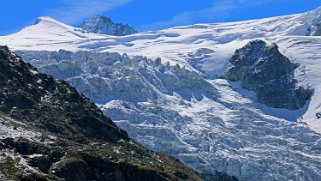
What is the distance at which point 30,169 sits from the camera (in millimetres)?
198875

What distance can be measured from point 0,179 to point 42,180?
1056 centimetres

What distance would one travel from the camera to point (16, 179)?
188625mm

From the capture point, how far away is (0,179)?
7333 inches

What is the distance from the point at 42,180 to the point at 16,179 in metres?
6.98

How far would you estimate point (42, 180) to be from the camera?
194 m

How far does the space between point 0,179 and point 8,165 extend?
10.2 metres

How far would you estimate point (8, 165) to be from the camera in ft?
644

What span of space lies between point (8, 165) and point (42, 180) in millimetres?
8003

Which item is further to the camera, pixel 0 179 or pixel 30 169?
pixel 30 169

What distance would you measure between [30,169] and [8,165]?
4.97m

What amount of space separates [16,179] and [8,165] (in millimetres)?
8380

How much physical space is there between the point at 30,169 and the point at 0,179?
13.3 meters
